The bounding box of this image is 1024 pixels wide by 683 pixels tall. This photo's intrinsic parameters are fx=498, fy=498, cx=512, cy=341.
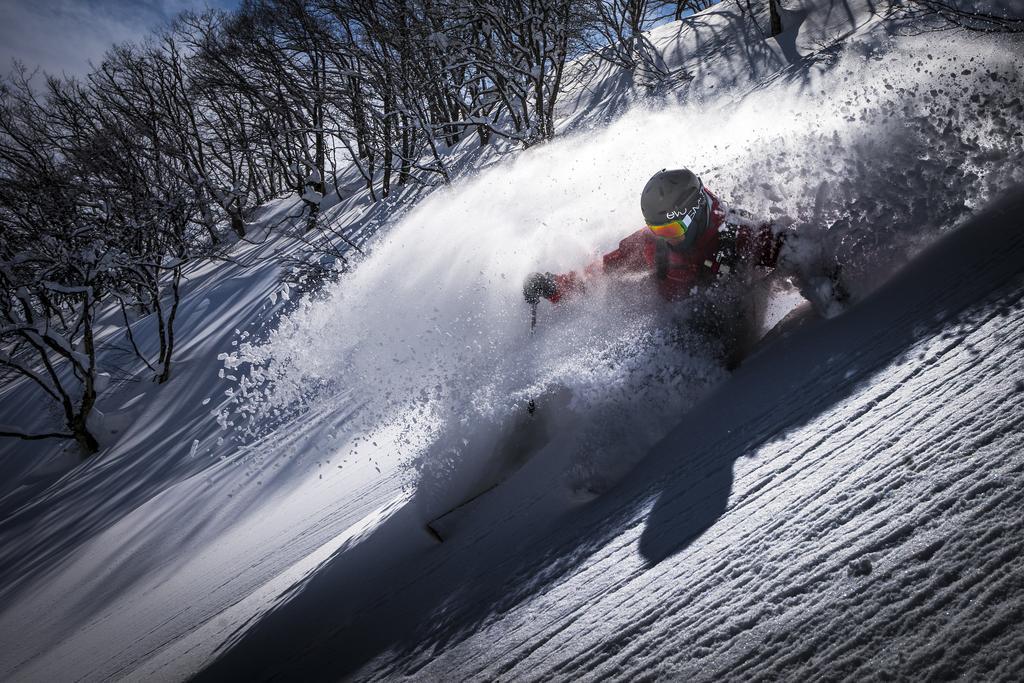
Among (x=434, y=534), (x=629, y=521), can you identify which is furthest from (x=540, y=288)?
(x=629, y=521)

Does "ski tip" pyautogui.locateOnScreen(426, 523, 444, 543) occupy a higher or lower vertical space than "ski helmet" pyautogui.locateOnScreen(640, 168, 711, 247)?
lower

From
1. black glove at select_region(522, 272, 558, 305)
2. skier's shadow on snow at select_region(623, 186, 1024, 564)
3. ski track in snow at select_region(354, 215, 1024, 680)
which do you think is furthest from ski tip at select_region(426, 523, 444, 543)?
black glove at select_region(522, 272, 558, 305)

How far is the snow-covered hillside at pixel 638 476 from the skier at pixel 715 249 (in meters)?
0.18

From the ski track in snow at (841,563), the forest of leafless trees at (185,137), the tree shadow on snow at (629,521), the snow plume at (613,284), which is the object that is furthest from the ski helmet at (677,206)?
the forest of leafless trees at (185,137)

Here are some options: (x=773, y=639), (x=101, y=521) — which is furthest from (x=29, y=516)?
(x=773, y=639)

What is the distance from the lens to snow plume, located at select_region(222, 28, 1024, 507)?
3193 millimetres

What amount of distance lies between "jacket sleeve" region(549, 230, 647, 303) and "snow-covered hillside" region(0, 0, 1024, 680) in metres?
0.23

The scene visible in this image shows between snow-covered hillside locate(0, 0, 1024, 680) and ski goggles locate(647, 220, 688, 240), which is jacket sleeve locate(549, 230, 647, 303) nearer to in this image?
snow-covered hillside locate(0, 0, 1024, 680)

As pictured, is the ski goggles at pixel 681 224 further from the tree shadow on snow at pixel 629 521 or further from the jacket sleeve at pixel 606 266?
the tree shadow on snow at pixel 629 521

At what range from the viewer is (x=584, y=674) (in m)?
1.79

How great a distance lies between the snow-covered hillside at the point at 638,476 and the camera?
5.30 ft

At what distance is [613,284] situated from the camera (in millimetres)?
4121

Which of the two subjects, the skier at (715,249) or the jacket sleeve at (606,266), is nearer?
the skier at (715,249)

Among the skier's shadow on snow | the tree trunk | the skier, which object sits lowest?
the skier's shadow on snow
